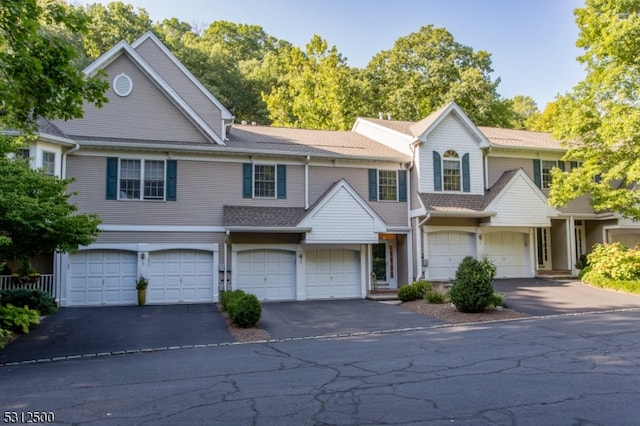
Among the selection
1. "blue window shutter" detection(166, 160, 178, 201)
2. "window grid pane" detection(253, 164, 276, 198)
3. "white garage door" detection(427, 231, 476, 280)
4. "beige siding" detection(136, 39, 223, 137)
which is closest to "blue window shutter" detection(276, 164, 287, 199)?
"window grid pane" detection(253, 164, 276, 198)

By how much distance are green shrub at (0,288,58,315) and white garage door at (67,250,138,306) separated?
5.72ft

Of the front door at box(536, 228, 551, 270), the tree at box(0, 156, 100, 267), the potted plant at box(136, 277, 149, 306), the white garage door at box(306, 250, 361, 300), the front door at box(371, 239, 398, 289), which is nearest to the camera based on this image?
the tree at box(0, 156, 100, 267)

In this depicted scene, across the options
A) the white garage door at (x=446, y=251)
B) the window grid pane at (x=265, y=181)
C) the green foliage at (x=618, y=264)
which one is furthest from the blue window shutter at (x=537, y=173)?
the window grid pane at (x=265, y=181)

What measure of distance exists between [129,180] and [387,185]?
10.5 metres

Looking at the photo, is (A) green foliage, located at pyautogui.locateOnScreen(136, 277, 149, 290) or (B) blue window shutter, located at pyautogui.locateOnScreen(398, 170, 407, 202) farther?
(B) blue window shutter, located at pyautogui.locateOnScreen(398, 170, 407, 202)

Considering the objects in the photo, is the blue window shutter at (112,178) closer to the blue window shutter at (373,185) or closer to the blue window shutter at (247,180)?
the blue window shutter at (247,180)

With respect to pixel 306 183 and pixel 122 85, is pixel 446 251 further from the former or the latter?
pixel 122 85

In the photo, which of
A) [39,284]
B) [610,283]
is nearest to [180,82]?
[39,284]

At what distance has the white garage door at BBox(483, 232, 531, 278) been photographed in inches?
848

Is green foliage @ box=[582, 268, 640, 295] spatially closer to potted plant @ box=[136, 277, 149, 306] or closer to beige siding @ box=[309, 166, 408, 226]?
beige siding @ box=[309, 166, 408, 226]

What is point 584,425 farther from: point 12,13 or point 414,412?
point 12,13

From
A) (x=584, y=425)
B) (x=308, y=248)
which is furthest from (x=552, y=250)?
(x=584, y=425)

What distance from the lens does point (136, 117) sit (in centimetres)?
1816

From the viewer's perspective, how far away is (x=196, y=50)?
128ft
